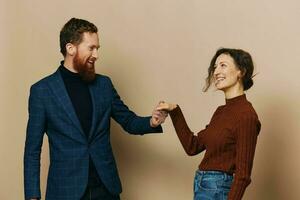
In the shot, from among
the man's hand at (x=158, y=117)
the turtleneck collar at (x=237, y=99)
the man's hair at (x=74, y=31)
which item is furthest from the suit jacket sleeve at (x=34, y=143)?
the turtleneck collar at (x=237, y=99)

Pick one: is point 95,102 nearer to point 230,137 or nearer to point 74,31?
point 74,31

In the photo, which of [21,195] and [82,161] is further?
[21,195]

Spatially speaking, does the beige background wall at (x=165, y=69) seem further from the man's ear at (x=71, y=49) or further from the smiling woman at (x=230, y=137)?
the man's ear at (x=71, y=49)

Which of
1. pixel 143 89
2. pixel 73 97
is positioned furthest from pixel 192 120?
pixel 73 97

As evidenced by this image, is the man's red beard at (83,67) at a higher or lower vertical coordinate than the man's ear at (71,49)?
lower

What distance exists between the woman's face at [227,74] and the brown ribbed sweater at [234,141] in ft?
0.19

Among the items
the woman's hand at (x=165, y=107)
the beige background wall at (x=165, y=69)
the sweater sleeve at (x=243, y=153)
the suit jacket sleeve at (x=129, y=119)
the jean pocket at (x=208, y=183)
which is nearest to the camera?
the sweater sleeve at (x=243, y=153)

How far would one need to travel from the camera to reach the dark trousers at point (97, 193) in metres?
2.19

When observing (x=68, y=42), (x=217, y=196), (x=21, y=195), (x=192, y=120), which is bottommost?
(x=21, y=195)

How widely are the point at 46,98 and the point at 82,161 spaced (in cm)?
31

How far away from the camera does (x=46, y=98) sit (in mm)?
2205

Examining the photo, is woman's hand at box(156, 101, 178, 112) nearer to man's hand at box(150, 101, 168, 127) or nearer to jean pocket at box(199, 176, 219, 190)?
man's hand at box(150, 101, 168, 127)

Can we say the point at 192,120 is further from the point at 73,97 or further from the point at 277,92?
the point at 73,97

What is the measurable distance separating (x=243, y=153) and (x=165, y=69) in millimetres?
1078
